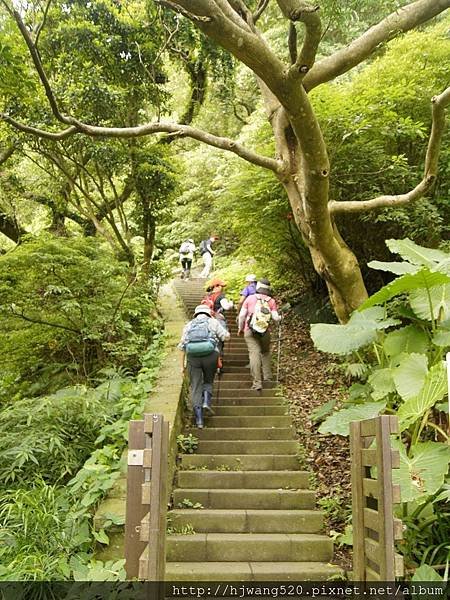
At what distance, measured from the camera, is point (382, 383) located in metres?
4.94

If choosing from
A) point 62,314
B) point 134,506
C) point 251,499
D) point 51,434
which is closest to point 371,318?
point 251,499

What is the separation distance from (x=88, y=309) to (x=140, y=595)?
5098 mm

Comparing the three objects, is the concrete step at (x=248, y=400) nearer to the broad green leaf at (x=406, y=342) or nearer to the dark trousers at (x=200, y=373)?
the dark trousers at (x=200, y=373)

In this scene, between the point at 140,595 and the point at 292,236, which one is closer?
the point at 140,595

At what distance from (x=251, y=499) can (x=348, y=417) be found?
5.06 feet

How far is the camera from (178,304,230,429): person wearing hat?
6297mm

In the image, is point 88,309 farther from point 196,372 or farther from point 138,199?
point 138,199

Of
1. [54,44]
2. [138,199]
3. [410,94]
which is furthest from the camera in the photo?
[138,199]

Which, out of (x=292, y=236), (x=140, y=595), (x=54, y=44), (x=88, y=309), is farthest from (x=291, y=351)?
(x=54, y=44)

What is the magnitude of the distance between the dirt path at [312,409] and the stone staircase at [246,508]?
0.18 metres

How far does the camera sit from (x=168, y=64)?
1207cm

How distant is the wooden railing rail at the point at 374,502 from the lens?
2865 mm

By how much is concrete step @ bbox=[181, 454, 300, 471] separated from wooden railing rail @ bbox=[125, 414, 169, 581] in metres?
2.82

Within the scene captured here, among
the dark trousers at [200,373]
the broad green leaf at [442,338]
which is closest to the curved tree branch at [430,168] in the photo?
the broad green leaf at [442,338]
